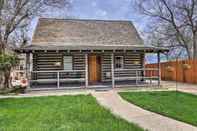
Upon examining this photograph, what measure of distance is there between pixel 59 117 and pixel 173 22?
83.4 feet

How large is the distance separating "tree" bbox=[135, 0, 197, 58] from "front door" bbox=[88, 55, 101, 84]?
14076 mm

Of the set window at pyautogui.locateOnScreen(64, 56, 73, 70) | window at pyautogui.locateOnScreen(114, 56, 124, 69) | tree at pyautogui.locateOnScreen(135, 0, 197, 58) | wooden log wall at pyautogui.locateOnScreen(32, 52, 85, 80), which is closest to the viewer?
wooden log wall at pyautogui.locateOnScreen(32, 52, 85, 80)

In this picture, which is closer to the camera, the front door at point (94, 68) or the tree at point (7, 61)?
the tree at point (7, 61)

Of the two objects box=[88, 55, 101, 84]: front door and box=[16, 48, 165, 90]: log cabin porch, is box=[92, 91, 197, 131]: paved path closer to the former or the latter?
box=[16, 48, 165, 90]: log cabin porch

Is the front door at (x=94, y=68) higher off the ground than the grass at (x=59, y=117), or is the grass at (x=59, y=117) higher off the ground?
the front door at (x=94, y=68)

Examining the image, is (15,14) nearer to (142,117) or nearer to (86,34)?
(86,34)

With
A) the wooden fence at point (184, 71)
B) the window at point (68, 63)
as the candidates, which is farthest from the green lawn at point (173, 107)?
the wooden fence at point (184, 71)

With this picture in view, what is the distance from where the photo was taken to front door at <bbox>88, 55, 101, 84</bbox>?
2159 cm

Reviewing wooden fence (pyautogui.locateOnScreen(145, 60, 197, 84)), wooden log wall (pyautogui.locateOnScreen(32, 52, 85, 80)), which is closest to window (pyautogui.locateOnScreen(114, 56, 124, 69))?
wooden log wall (pyautogui.locateOnScreen(32, 52, 85, 80))

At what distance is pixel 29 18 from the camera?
23.4 metres

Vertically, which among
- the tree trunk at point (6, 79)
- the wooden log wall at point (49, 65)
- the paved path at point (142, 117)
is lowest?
the paved path at point (142, 117)

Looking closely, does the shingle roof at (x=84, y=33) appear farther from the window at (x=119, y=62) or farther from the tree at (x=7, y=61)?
the tree at (x=7, y=61)

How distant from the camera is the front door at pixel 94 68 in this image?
21594 mm

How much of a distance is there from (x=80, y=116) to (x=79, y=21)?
15.9 m
